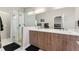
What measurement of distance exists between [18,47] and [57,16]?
66 centimetres

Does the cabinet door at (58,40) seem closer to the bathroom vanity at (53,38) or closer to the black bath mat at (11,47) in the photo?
the bathroom vanity at (53,38)

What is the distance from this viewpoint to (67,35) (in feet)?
4.10

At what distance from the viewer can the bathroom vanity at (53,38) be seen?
45.3 inches

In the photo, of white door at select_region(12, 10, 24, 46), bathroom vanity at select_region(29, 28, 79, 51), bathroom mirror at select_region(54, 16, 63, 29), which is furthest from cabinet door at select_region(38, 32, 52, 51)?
white door at select_region(12, 10, 24, 46)

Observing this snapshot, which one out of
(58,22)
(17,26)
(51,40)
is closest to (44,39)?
(51,40)

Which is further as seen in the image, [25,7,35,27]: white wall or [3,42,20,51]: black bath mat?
[25,7,35,27]: white wall

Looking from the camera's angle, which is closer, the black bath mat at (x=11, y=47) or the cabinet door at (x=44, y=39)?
the black bath mat at (x=11, y=47)

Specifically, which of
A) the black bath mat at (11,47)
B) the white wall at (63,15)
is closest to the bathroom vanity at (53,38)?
the white wall at (63,15)

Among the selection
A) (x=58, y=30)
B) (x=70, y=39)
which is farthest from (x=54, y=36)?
(x=70, y=39)

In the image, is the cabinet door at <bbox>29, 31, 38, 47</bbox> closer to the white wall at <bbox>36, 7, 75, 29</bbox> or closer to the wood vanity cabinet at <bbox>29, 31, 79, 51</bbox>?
the wood vanity cabinet at <bbox>29, 31, 79, 51</bbox>

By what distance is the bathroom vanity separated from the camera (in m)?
1.15

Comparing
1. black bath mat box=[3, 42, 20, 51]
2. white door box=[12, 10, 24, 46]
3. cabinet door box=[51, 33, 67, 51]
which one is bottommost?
black bath mat box=[3, 42, 20, 51]

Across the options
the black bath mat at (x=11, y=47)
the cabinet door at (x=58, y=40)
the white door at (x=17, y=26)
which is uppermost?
the white door at (x=17, y=26)
